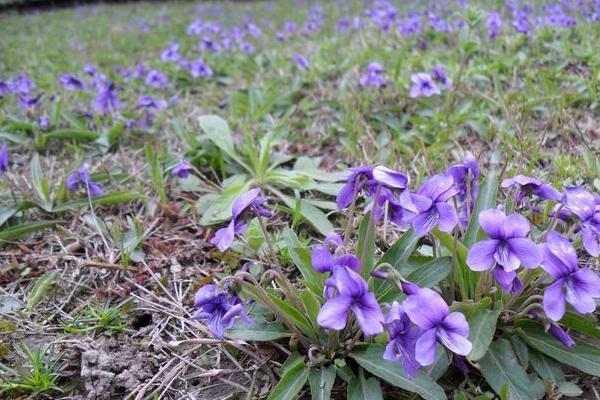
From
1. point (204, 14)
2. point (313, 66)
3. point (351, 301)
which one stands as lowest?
point (204, 14)

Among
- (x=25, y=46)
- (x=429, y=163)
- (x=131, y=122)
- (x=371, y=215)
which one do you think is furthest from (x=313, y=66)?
(x=25, y=46)

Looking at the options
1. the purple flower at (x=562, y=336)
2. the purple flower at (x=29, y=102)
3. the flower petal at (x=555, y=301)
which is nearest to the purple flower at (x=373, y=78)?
the purple flower at (x=29, y=102)

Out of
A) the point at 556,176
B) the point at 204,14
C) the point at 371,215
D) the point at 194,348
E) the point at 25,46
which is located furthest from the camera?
the point at 204,14

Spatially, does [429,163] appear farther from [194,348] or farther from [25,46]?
[25,46]

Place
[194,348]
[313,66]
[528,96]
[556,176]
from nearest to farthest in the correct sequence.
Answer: [194,348]
[556,176]
[528,96]
[313,66]

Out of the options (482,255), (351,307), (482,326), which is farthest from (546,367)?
(351,307)

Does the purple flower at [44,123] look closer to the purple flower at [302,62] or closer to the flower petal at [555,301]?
the purple flower at [302,62]

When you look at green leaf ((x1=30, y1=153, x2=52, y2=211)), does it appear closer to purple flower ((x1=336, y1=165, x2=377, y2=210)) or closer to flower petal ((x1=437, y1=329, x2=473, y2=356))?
purple flower ((x1=336, y1=165, x2=377, y2=210))
